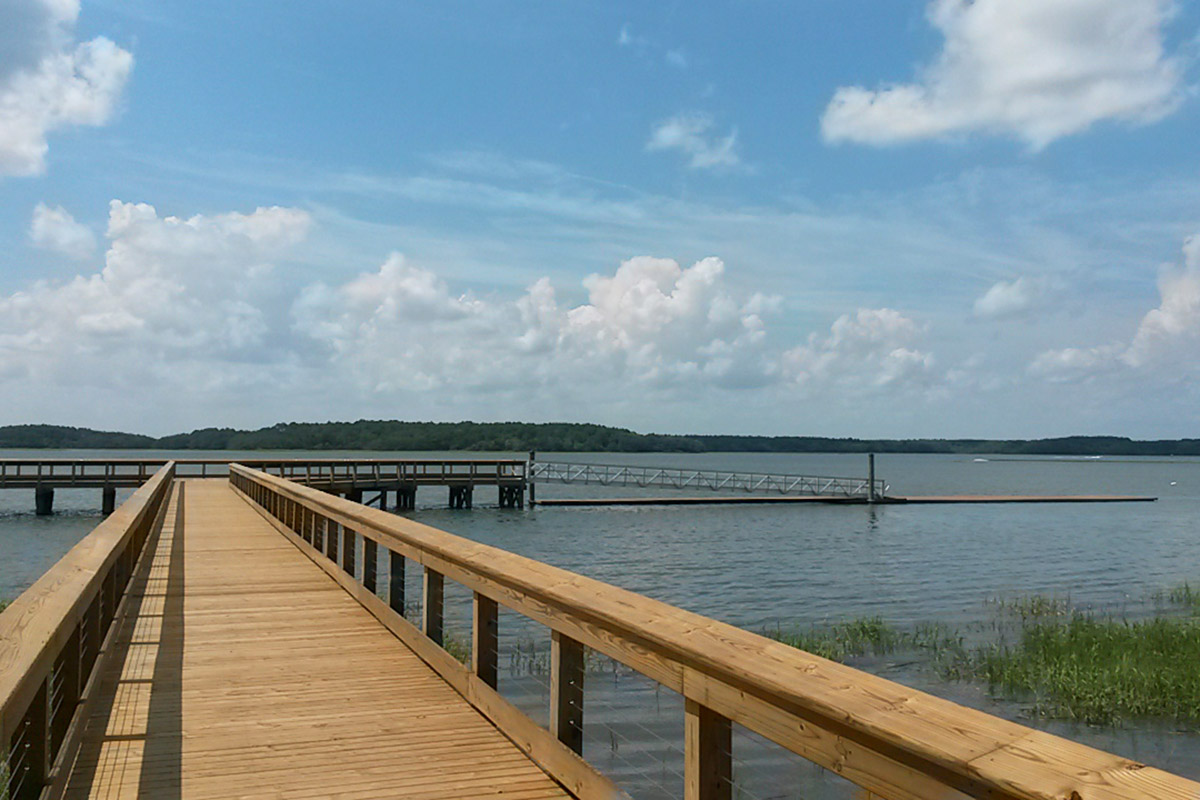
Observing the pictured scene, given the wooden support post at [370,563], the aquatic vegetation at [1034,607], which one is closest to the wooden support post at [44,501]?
the aquatic vegetation at [1034,607]

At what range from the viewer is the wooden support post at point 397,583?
776 centimetres

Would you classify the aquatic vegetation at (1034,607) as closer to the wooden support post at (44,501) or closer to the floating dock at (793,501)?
the floating dock at (793,501)

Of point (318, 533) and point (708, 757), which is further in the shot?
point (318, 533)

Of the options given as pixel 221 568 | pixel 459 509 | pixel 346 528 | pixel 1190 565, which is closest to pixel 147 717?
pixel 346 528

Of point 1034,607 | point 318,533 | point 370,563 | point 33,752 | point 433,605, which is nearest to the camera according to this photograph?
point 33,752

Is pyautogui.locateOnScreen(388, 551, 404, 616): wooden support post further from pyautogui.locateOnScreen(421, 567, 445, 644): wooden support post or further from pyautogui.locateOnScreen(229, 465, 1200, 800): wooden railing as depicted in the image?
pyautogui.locateOnScreen(229, 465, 1200, 800): wooden railing

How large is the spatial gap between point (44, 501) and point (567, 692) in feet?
154

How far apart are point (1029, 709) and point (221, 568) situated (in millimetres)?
9672

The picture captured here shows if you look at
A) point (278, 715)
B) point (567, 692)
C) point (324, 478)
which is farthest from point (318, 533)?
point (324, 478)

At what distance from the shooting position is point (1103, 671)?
11.9 m

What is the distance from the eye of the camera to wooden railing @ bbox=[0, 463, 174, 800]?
304 cm

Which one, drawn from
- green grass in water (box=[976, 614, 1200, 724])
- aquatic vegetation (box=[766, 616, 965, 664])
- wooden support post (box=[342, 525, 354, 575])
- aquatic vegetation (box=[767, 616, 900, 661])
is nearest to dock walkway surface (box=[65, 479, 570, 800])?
wooden support post (box=[342, 525, 354, 575])

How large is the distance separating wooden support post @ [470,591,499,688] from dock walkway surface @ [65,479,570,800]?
9.2 inches

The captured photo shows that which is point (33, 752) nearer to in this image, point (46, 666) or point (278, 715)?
point (46, 666)
